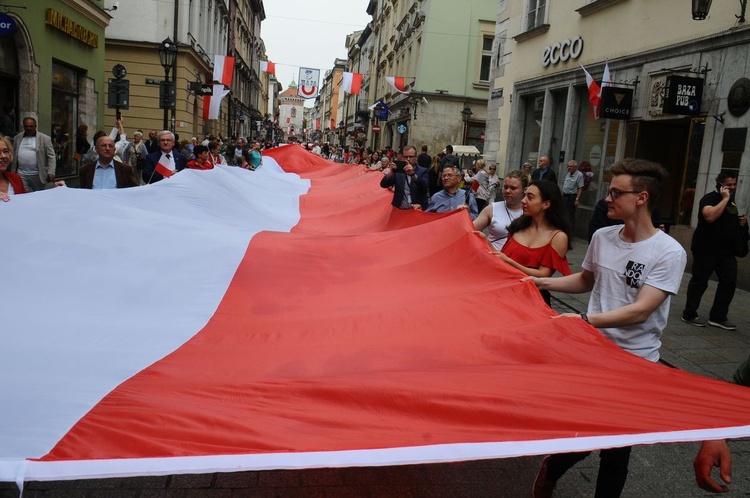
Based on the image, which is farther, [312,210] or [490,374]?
[312,210]

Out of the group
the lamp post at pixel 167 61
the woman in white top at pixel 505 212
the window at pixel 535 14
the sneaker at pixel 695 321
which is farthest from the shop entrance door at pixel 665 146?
the lamp post at pixel 167 61

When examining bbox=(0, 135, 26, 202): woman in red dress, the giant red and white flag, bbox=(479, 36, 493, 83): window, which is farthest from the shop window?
bbox=(479, 36, 493, 83): window

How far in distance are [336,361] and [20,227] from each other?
242 centimetres

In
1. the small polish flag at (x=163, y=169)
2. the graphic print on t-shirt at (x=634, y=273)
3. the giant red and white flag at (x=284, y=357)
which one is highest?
the graphic print on t-shirt at (x=634, y=273)

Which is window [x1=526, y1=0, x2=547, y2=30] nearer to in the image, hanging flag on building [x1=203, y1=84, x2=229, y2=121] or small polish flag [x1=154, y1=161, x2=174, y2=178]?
hanging flag on building [x1=203, y1=84, x2=229, y2=121]

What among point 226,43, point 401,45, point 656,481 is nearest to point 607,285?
point 656,481

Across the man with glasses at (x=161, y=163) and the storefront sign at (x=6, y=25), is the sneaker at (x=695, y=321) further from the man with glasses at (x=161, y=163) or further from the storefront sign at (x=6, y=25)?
the storefront sign at (x=6, y=25)

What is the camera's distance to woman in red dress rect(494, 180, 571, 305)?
452 cm

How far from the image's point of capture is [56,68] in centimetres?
1800

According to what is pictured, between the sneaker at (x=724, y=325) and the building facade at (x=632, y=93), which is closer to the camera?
the sneaker at (x=724, y=325)

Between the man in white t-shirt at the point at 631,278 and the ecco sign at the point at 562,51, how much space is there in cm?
1384

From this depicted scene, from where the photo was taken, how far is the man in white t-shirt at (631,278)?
3020mm

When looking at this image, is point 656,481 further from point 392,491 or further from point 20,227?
point 20,227

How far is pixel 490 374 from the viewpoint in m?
2.77
